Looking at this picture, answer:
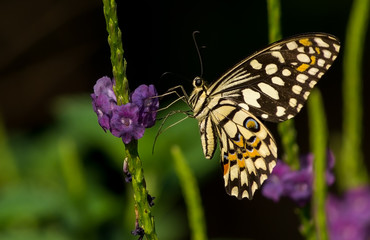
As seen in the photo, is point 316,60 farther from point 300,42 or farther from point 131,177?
point 131,177

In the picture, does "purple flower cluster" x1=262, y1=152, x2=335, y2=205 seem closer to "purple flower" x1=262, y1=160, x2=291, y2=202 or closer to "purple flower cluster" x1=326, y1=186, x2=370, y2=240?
"purple flower" x1=262, y1=160, x2=291, y2=202

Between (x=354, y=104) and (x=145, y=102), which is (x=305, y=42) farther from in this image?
(x=145, y=102)

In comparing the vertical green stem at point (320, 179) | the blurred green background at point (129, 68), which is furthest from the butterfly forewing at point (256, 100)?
the blurred green background at point (129, 68)

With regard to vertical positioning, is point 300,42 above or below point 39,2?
below

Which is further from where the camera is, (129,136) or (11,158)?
(11,158)

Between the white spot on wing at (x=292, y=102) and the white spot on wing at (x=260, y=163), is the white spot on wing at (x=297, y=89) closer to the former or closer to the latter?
the white spot on wing at (x=292, y=102)

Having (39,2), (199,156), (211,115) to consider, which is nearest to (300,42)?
(211,115)
